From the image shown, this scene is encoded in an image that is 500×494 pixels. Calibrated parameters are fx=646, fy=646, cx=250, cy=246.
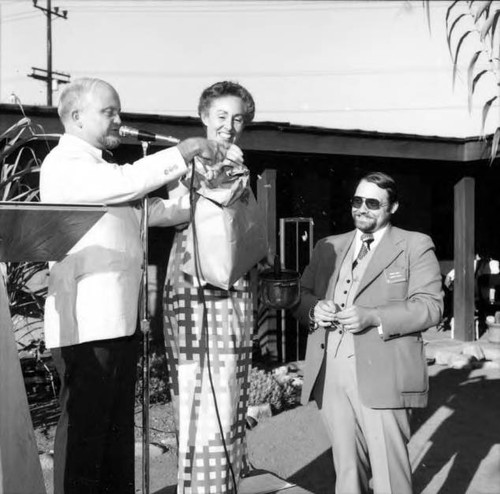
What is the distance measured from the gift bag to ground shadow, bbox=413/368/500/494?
91.8 inches

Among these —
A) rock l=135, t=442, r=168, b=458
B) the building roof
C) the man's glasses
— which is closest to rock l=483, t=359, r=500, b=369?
the building roof

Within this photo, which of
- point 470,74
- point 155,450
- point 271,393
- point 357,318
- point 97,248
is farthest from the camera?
point 271,393

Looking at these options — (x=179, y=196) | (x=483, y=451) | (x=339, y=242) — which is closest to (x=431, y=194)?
(x=483, y=451)

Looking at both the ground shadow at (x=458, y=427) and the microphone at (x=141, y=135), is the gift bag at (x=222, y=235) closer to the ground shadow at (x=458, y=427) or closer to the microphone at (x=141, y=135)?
the microphone at (x=141, y=135)

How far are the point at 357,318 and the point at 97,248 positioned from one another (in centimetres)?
111

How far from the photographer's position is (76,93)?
2.19 m

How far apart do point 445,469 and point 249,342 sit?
2424 mm

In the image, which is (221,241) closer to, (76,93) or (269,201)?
(76,93)

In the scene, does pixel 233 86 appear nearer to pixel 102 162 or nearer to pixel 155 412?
pixel 102 162

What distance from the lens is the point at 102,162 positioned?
7.22ft

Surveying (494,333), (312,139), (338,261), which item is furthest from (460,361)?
(338,261)

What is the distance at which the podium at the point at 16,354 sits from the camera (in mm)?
1684

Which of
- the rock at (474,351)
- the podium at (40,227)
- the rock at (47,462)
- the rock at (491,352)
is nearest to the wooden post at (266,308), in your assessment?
the rock at (474,351)

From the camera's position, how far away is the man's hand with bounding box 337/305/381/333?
2652 millimetres
